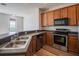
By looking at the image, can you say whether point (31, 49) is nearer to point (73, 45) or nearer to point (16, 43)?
point (16, 43)

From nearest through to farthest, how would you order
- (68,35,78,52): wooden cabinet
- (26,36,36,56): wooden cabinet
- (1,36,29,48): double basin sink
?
(26,36,36,56): wooden cabinet → (1,36,29,48): double basin sink → (68,35,78,52): wooden cabinet

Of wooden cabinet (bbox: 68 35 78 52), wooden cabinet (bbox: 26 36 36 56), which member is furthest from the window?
wooden cabinet (bbox: 68 35 78 52)

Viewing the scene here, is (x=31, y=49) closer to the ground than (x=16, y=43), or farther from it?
closer to the ground

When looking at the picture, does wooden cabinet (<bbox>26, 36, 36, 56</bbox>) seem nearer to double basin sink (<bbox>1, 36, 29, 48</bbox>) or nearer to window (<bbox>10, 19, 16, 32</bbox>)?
double basin sink (<bbox>1, 36, 29, 48</bbox>)

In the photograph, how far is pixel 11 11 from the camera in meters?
1.50

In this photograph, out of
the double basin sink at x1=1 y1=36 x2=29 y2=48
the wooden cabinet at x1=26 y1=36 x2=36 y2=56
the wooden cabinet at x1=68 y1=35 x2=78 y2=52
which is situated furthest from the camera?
the wooden cabinet at x1=68 y1=35 x2=78 y2=52

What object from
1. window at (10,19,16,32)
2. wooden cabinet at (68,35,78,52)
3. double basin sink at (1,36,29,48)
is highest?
window at (10,19,16,32)

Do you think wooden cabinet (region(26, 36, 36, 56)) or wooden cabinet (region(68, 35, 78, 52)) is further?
wooden cabinet (region(68, 35, 78, 52))

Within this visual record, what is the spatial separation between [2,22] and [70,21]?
1.97 meters

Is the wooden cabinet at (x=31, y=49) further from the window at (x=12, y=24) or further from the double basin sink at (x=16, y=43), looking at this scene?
the window at (x=12, y=24)

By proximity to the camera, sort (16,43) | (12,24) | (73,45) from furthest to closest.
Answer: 1. (73,45)
2. (16,43)
3. (12,24)

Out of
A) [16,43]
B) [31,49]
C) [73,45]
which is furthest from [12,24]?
[73,45]

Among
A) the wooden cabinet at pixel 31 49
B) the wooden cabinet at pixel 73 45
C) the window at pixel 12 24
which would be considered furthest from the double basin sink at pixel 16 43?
the wooden cabinet at pixel 73 45

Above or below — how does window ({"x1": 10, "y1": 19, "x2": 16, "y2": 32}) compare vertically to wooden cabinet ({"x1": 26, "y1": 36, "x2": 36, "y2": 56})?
above
